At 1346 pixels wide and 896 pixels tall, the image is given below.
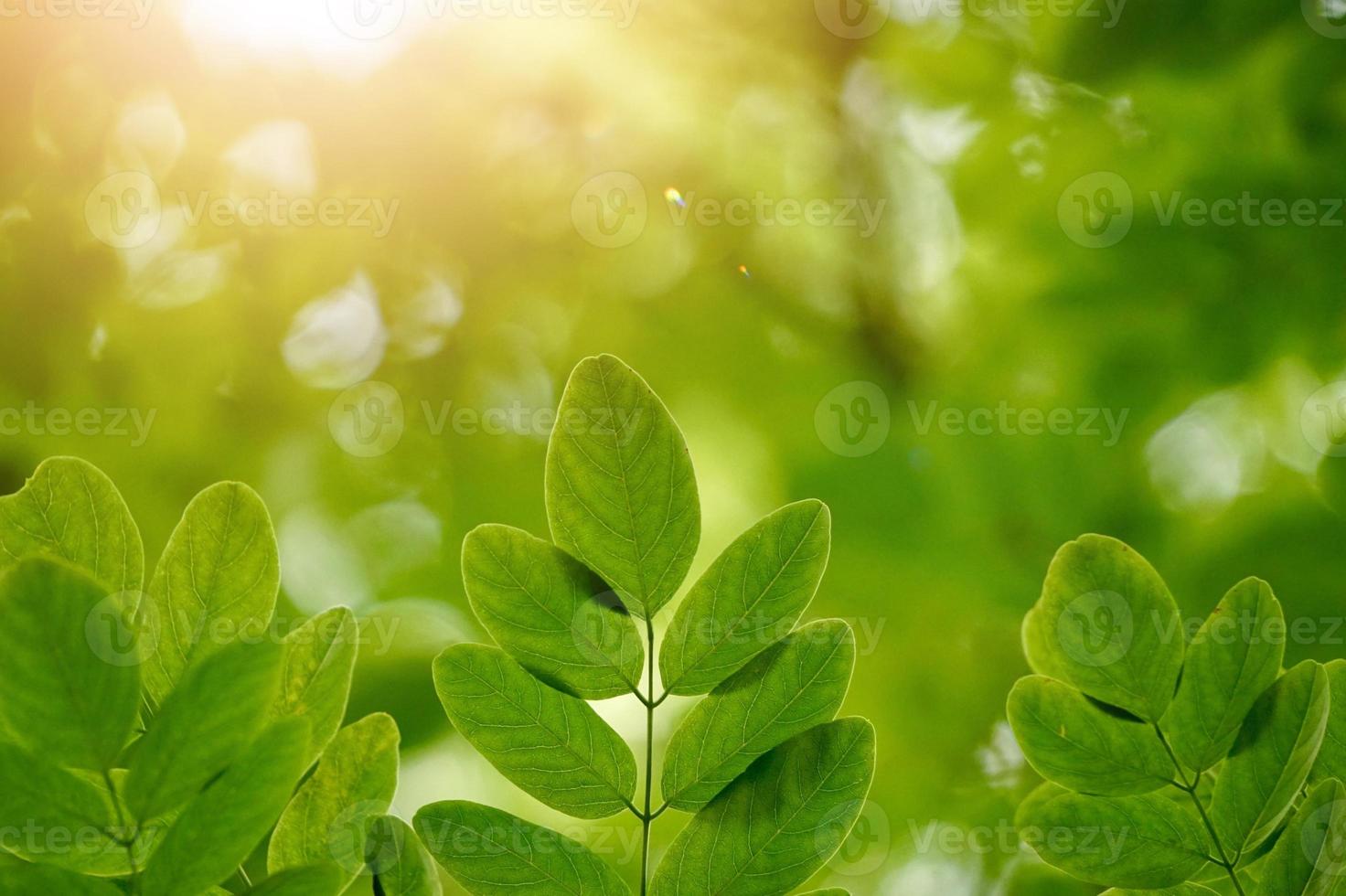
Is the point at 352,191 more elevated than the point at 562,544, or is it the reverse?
the point at 352,191

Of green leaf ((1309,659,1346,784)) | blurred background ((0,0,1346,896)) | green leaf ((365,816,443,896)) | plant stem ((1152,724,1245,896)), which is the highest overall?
blurred background ((0,0,1346,896))

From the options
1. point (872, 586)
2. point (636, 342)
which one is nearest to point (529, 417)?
point (636, 342)

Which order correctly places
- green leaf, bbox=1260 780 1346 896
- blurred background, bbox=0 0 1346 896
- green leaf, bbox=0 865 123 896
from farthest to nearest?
blurred background, bbox=0 0 1346 896
green leaf, bbox=1260 780 1346 896
green leaf, bbox=0 865 123 896

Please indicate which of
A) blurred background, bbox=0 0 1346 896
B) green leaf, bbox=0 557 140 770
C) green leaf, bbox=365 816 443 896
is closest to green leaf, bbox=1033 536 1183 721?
green leaf, bbox=365 816 443 896

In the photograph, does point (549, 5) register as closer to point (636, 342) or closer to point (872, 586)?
point (636, 342)

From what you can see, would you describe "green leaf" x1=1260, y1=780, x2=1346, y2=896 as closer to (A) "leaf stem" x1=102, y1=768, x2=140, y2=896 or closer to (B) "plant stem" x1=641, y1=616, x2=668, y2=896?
(B) "plant stem" x1=641, y1=616, x2=668, y2=896

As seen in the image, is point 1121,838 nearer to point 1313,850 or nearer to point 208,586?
point 1313,850
